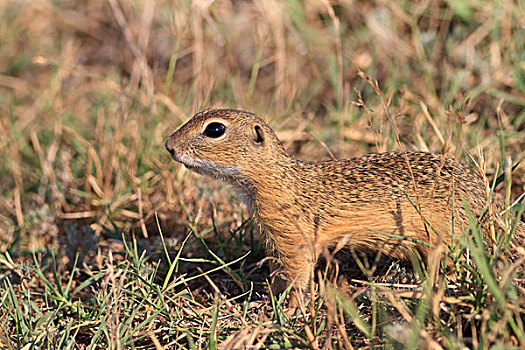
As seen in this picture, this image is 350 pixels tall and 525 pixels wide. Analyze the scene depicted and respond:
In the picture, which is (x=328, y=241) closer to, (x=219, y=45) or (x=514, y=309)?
(x=514, y=309)

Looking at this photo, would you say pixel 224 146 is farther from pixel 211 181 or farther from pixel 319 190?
pixel 211 181

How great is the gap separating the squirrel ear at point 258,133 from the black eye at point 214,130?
0.56ft

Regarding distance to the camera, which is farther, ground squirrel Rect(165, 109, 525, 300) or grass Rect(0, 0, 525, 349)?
ground squirrel Rect(165, 109, 525, 300)

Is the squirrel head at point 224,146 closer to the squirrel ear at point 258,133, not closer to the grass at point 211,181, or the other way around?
the squirrel ear at point 258,133

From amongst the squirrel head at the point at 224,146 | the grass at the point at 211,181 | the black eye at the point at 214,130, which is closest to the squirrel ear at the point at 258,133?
the squirrel head at the point at 224,146

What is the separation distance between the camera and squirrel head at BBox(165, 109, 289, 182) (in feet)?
10.9

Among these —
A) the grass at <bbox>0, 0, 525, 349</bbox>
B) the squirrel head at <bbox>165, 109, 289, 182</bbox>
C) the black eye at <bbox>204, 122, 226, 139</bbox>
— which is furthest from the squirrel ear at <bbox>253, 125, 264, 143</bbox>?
the grass at <bbox>0, 0, 525, 349</bbox>

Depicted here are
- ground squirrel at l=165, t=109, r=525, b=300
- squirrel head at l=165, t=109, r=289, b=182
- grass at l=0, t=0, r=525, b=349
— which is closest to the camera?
grass at l=0, t=0, r=525, b=349

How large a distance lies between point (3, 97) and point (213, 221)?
3510mm

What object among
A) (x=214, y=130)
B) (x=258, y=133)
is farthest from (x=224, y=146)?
(x=258, y=133)

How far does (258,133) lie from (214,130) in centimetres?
24

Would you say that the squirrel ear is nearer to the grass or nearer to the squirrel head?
the squirrel head

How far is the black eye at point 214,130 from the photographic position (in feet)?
11.0

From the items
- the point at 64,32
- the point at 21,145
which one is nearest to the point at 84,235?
the point at 21,145
